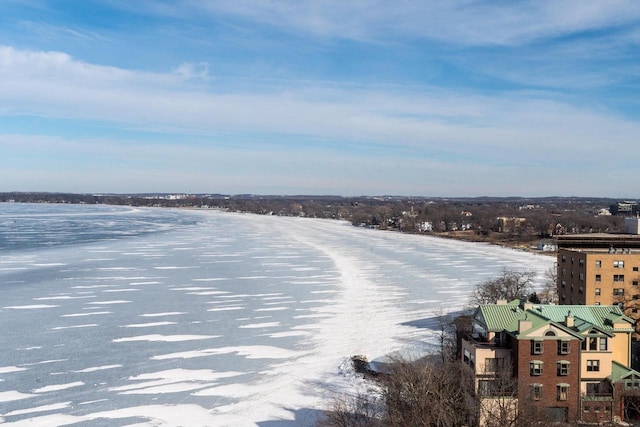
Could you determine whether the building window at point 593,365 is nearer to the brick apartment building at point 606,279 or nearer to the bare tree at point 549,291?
the brick apartment building at point 606,279

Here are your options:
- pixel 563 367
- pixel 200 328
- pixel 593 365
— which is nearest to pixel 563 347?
pixel 563 367

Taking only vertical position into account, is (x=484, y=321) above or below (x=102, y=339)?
above

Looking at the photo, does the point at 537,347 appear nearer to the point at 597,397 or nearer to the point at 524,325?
the point at 524,325

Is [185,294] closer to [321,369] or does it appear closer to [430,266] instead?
[321,369]

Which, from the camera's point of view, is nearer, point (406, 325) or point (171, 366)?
point (171, 366)

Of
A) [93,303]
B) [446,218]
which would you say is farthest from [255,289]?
[446,218]

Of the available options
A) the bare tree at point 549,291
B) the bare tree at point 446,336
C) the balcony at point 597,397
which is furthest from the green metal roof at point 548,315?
the bare tree at point 549,291

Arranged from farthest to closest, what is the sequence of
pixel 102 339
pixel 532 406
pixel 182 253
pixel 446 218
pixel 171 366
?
pixel 446 218
pixel 182 253
pixel 102 339
pixel 171 366
pixel 532 406
